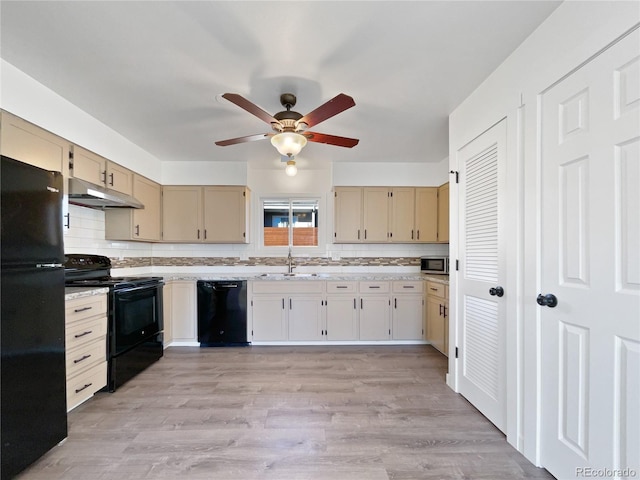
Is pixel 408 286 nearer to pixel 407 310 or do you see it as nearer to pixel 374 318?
pixel 407 310

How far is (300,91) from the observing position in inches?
87.5

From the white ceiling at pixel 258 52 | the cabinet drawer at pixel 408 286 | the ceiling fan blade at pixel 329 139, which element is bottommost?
the cabinet drawer at pixel 408 286

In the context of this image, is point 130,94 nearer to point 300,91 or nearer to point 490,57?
point 300,91

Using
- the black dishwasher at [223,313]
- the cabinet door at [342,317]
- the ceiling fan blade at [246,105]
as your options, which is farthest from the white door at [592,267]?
the black dishwasher at [223,313]

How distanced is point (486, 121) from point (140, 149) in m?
3.61

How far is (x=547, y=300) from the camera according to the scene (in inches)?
59.8

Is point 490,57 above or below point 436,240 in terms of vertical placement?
above

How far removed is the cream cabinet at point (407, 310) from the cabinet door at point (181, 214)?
8.98ft

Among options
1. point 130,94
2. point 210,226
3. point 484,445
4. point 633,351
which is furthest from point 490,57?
point 210,226

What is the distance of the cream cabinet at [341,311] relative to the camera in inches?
147

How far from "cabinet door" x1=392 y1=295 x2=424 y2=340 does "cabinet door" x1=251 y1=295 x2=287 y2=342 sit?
1.43 metres

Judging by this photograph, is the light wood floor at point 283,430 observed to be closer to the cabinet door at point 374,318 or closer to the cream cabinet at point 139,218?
the cabinet door at point 374,318

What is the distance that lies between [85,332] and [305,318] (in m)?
2.22

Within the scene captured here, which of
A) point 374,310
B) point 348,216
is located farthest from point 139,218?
point 374,310
